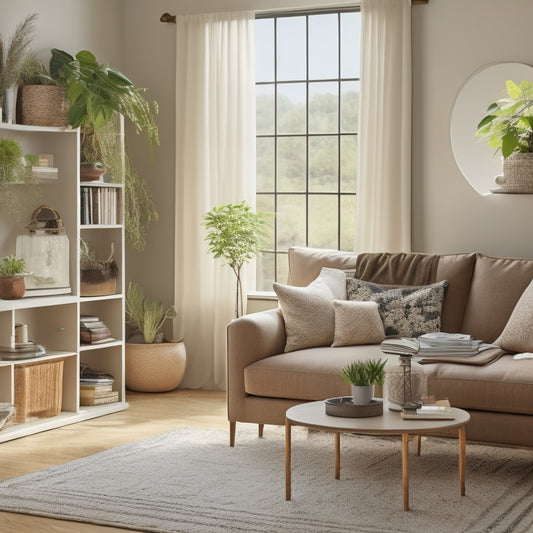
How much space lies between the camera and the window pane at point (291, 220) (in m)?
6.32

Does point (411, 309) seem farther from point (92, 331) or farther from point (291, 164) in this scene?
point (92, 331)

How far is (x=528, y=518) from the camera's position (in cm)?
349

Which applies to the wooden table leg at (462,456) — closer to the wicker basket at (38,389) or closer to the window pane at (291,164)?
the wicker basket at (38,389)

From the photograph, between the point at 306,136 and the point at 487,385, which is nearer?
the point at 487,385

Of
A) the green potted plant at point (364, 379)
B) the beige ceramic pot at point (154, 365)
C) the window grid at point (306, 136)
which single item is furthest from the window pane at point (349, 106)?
the green potted plant at point (364, 379)

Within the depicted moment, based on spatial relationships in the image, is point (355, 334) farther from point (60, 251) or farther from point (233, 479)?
point (60, 251)

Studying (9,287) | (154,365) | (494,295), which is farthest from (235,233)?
(494,295)

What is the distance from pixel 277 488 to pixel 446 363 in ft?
3.38

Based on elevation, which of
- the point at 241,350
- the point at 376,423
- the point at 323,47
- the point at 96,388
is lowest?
the point at 96,388

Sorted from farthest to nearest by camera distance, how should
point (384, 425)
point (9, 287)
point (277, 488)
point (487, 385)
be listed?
point (9, 287)
point (487, 385)
point (277, 488)
point (384, 425)

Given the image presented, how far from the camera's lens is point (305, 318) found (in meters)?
4.89

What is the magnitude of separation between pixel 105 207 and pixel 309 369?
1.90m

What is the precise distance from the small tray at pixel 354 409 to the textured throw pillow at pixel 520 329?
1.11m

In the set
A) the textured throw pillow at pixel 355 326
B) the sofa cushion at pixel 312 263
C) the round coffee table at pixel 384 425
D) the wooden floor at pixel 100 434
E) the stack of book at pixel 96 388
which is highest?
the sofa cushion at pixel 312 263
